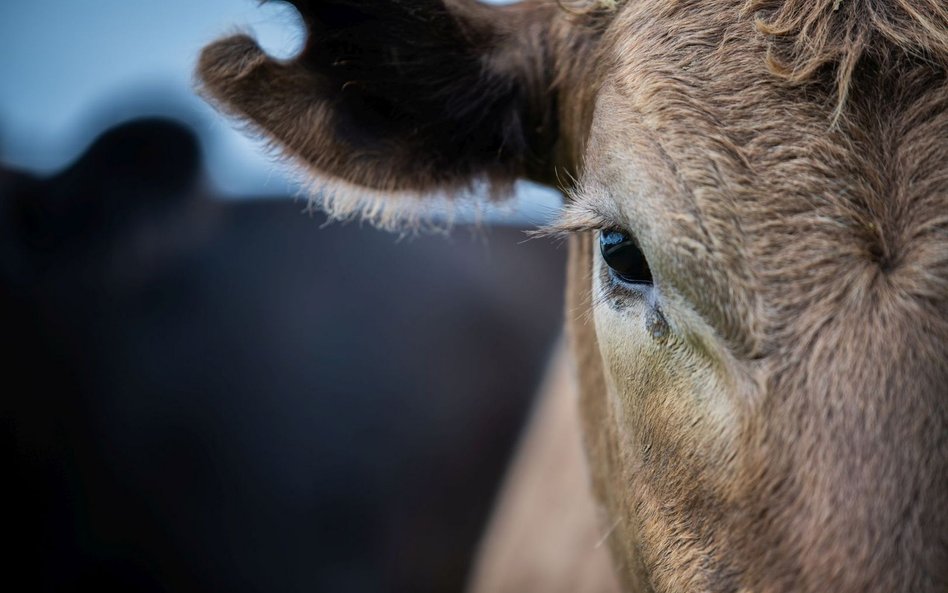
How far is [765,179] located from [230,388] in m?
3.52

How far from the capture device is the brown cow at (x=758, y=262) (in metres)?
1.42

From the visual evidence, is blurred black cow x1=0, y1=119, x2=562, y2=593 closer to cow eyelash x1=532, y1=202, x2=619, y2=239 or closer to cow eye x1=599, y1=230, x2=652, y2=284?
cow eyelash x1=532, y1=202, x2=619, y2=239

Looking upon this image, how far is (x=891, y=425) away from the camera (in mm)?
1412

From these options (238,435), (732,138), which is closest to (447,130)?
(732,138)

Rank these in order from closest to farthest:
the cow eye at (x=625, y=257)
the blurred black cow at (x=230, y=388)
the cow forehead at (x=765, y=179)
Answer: the cow forehead at (x=765, y=179)
the cow eye at (x=625, y=257)
the blurred black cow at (x=230, y=388)

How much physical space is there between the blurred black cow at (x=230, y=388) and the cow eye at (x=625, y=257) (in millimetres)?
2224

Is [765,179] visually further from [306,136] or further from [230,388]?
[230,388]

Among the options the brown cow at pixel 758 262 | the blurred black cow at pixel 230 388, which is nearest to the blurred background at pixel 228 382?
the blurred black cow at pixel 230 388

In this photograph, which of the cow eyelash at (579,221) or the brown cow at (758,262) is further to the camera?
the cow eyelash at (579,221)

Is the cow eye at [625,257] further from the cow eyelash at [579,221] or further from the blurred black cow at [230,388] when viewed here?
the blurred black cow at [230,388]

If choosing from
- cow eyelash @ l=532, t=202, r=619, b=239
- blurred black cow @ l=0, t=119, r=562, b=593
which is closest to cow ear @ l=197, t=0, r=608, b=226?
cow eyelash @ l=532, t=202, r=619, b=239

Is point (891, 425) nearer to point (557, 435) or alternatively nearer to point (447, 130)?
point (447, 130)

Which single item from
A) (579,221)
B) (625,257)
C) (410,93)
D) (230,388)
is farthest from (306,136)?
(230,388)

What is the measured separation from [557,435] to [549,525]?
20.6 inches
